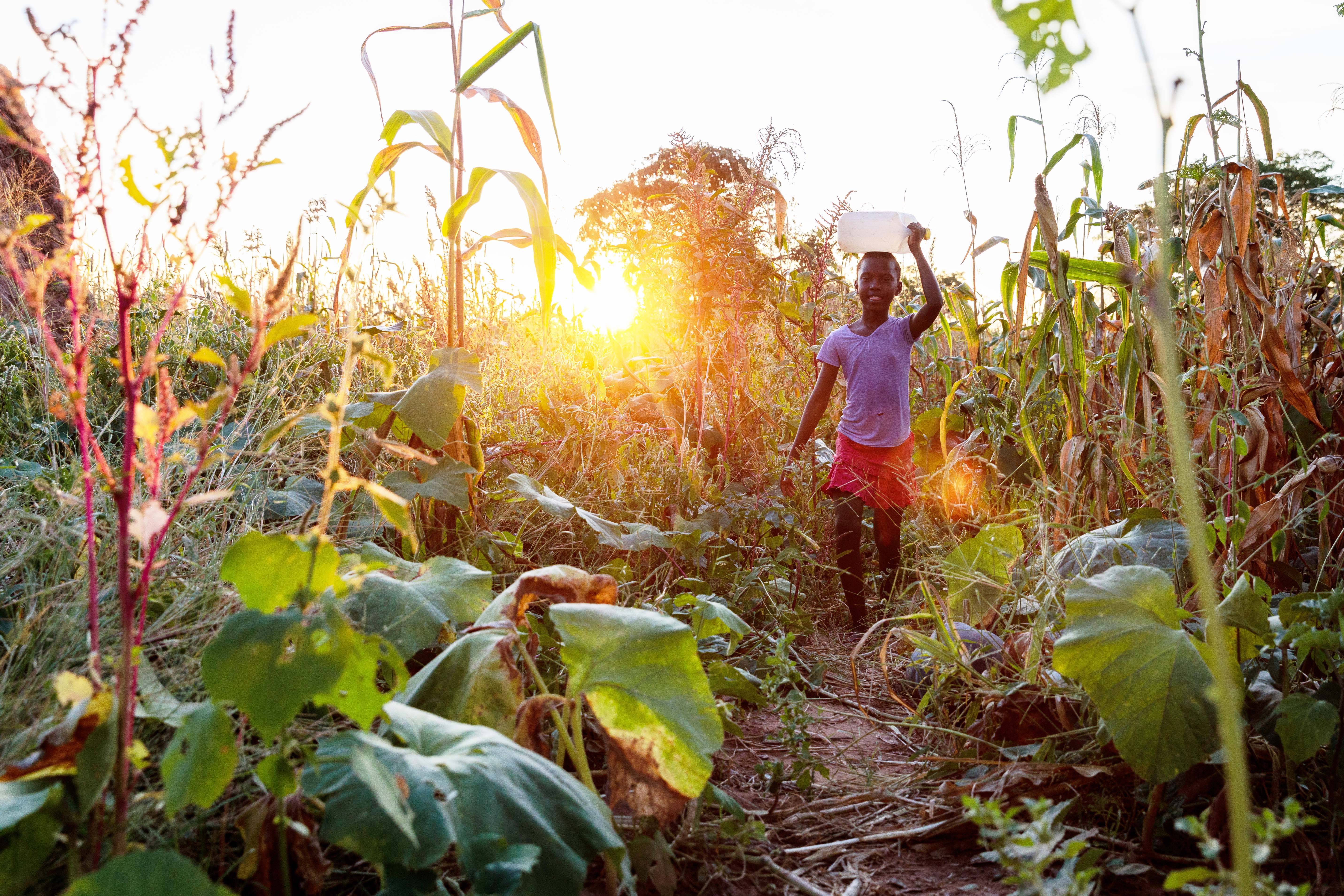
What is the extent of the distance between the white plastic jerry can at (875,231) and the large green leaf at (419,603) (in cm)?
231

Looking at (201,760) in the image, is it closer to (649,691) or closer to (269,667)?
(269,667)

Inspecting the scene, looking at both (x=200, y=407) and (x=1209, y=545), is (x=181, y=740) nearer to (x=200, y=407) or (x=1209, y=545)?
(x=200, y=407)

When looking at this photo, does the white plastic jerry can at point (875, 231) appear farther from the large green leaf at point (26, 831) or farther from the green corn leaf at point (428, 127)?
the large green leaf at point (26, 831)

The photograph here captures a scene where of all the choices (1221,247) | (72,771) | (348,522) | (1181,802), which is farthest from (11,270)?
(1221,247)

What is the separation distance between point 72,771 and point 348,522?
117cm

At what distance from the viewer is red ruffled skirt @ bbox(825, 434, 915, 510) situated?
3.16 metres

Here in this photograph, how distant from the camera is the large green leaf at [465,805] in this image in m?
0.76

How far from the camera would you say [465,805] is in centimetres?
82

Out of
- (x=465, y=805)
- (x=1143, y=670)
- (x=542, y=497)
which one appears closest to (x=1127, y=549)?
(x=1143, y=670)

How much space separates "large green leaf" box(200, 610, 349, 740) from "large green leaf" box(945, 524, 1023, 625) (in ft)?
5.13

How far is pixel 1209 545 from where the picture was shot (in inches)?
61.8

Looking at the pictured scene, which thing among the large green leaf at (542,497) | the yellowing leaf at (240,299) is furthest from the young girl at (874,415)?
the yellowing leaf at (240,299)

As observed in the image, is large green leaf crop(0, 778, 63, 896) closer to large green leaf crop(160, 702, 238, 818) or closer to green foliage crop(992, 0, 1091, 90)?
large green leaf crop(160, 702, 238, 818)

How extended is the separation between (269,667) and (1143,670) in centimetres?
115
